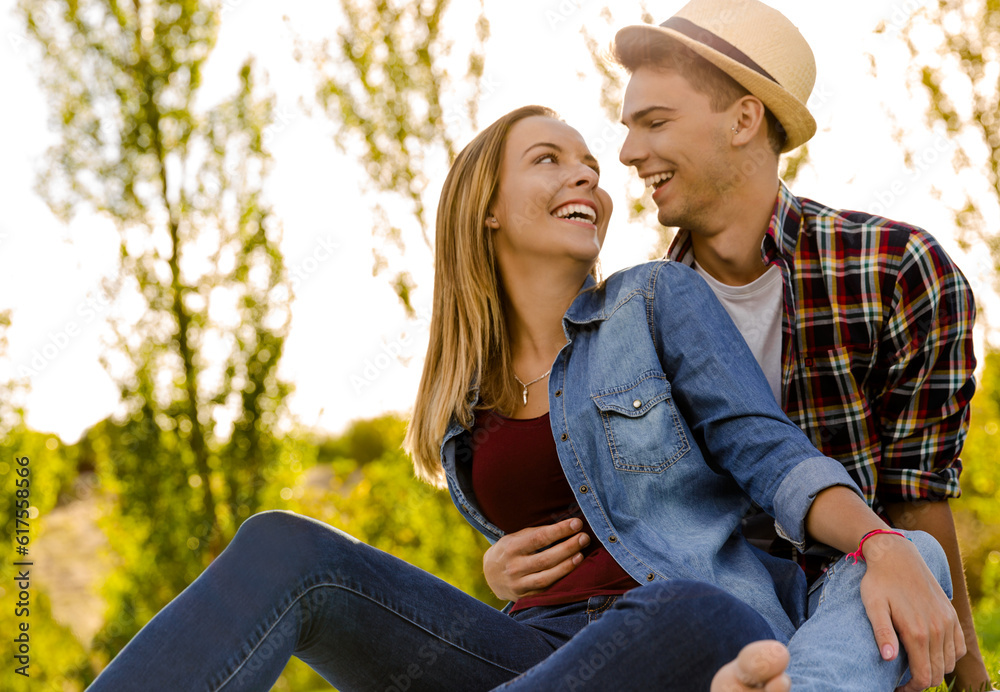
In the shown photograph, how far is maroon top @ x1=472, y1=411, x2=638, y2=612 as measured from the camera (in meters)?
1.90

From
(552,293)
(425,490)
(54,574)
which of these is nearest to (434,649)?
(552,293)

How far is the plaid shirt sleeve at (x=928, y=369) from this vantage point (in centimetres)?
230

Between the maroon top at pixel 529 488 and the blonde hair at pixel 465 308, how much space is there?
0.65ft

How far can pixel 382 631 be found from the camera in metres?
1.61

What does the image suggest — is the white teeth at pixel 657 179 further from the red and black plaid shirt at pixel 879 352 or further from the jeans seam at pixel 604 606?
the jeans seam at pixel 604 606

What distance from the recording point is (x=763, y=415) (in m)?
1.81

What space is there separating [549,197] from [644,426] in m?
0.77

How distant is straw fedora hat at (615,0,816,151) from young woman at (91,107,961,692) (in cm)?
49

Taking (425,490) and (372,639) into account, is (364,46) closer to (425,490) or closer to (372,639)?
(425,490)

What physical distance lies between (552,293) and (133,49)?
5.69 m

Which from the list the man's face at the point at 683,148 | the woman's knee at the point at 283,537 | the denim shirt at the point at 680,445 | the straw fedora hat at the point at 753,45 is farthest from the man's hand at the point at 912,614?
the straw fedora hat at the point at 753,45

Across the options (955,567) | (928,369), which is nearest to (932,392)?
(928,369)

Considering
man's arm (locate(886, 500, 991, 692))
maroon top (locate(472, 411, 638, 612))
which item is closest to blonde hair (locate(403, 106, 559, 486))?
maroon top (locate(472, 411, 638, 612))

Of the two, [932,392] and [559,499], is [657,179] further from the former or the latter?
[559,499]
